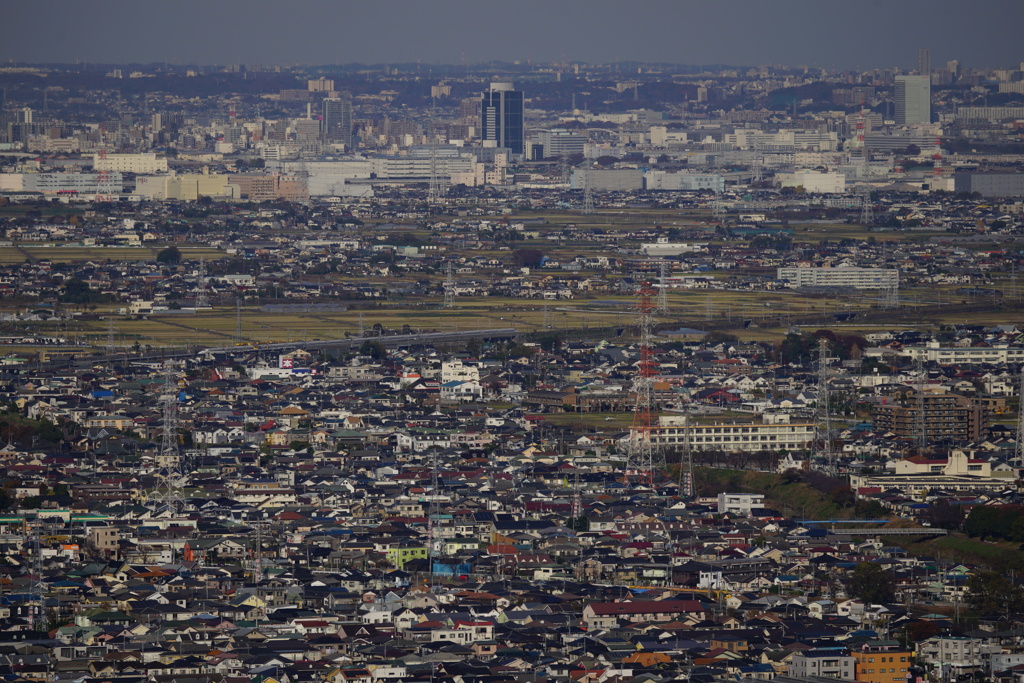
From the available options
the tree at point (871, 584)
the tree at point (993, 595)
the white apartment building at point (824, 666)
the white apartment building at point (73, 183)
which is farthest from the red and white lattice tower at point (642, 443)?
the white apartment building at point (73, 183)

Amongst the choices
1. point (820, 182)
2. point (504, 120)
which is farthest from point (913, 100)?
point (820, 182)

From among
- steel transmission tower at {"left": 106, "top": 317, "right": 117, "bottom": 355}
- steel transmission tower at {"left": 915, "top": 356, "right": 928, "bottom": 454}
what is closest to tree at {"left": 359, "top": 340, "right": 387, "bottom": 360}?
steel transmission tower at {"left": 106, "top": 317, "right": 117, "bottom": 355}

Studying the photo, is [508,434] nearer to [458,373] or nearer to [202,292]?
[458,373]

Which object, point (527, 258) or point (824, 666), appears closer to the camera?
point (824, 666)

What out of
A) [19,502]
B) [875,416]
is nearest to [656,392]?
[875,416]

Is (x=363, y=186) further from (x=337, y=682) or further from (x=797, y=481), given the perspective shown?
(x=337, y=682)

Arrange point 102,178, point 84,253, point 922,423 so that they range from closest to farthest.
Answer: point 922,423, point 84,253, point 102,178
